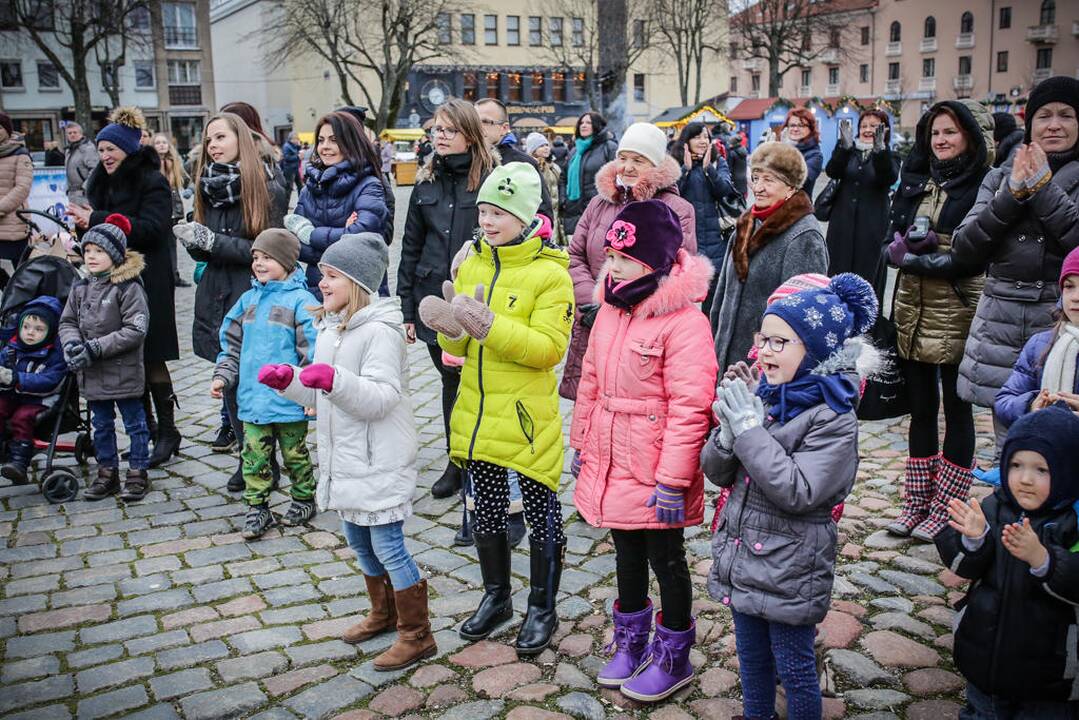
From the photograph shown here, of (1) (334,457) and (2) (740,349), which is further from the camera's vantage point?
(2) (740,349)

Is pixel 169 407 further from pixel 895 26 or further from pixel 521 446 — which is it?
pixel 895 26

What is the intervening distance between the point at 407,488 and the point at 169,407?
3340 mm

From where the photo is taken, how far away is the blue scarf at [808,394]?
10.1 feet

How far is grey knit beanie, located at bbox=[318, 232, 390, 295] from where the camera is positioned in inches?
161

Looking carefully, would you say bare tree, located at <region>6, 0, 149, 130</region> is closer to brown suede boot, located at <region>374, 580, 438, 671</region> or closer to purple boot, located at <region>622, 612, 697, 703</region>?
brown suede boot, located at <region>374, 580, 438, 671</region>

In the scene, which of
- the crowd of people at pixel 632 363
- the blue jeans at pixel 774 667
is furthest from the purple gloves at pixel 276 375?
the blue jeans at pixel 774 667

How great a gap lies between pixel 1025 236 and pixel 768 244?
3.76 ft

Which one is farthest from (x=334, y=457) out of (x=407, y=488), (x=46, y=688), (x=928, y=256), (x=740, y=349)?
(x=928, y=256)

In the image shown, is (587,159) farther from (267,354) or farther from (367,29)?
(367,29)

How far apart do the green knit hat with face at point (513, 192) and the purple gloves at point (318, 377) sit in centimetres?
101

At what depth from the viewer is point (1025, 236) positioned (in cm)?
427

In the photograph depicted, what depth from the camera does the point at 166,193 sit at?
658 cm

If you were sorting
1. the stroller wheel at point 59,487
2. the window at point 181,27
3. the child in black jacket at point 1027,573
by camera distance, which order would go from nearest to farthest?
the child in black jacket at point 1027,573
the stroller wheel at point 59,487
the window at point 181,27

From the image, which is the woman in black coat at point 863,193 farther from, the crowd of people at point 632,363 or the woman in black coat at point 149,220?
the woman in black coat at point 149,220
